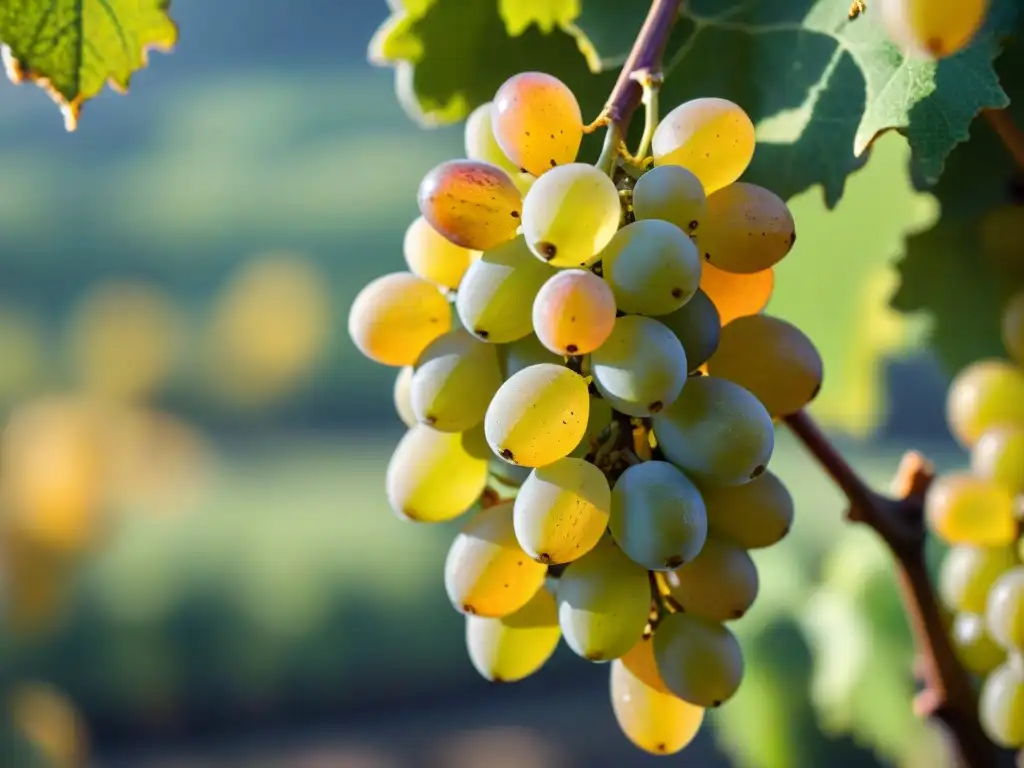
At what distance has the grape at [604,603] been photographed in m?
0.29

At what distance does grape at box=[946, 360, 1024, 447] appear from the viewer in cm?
48

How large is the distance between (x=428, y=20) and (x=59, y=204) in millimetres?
1978

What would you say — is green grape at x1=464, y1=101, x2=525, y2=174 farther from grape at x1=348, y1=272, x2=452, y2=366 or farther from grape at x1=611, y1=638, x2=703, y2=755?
grape at x1=611, y1=638, x2=703, y2=755

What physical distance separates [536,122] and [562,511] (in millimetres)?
110

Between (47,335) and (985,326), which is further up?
(985,326)

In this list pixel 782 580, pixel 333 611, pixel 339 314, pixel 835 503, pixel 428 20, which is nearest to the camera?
pixel 428 20

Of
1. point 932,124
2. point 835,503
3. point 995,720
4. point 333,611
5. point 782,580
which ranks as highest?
point 932,124

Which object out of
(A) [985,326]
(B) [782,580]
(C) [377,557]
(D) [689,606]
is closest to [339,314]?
(C) [377,557]

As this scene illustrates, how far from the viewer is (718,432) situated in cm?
28

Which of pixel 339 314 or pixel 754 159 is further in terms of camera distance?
pixel 339 314

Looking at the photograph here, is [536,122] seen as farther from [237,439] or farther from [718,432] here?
[237,439]

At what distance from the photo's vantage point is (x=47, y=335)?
2.06 meters

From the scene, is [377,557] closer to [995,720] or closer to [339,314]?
[339,314]

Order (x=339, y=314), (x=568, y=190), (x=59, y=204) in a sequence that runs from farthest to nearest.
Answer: (x=59, y=204), (x=339, y=314), (x=568, y=190)
